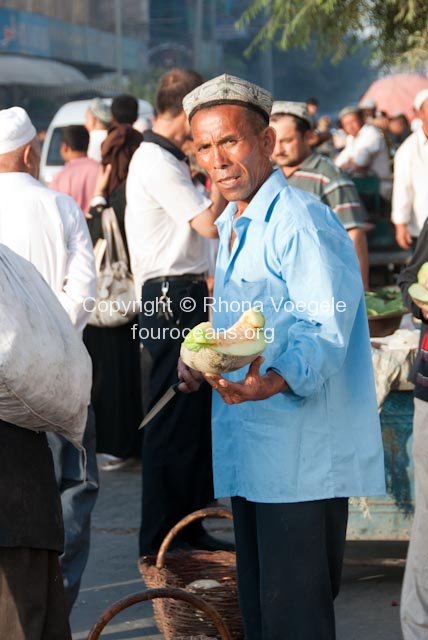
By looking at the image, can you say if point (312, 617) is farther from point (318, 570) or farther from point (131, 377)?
point (131, 377)

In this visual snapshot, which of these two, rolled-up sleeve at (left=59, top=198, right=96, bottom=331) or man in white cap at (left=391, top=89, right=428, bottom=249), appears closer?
rolled-up sleeve at (left=59, top=198, right=96, bottom=331)

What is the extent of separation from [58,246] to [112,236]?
2506 millimetres

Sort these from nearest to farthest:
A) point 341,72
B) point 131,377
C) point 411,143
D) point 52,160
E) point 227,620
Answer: point 227,620 < point 131,377 < point 411,143 < point 52,160 < point 341,72

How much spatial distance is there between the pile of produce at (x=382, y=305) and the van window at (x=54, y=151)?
1129 centimetres

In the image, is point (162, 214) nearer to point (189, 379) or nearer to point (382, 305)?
point (382, 305)

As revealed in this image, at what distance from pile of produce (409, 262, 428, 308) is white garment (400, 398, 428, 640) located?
42 cm

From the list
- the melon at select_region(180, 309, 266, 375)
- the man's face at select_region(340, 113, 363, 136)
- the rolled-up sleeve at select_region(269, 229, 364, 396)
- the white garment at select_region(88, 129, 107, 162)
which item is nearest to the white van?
the man's face at select_region(340, 113, 363, 136)

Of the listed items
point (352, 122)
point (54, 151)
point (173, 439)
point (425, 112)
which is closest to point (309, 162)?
point (425, 112)

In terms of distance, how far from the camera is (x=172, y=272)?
211 inches

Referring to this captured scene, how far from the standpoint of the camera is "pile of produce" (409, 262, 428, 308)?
11.8ft

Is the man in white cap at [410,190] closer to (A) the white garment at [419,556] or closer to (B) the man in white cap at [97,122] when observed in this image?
(B) the man in white cap at [97,122]

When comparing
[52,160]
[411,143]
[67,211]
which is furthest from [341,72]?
[67,211]

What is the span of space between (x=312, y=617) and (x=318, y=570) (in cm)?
12

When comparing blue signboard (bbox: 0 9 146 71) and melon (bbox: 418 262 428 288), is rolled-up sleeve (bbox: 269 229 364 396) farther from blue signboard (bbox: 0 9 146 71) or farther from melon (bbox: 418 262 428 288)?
blue signboard (bbox: 0 9 146 71)
